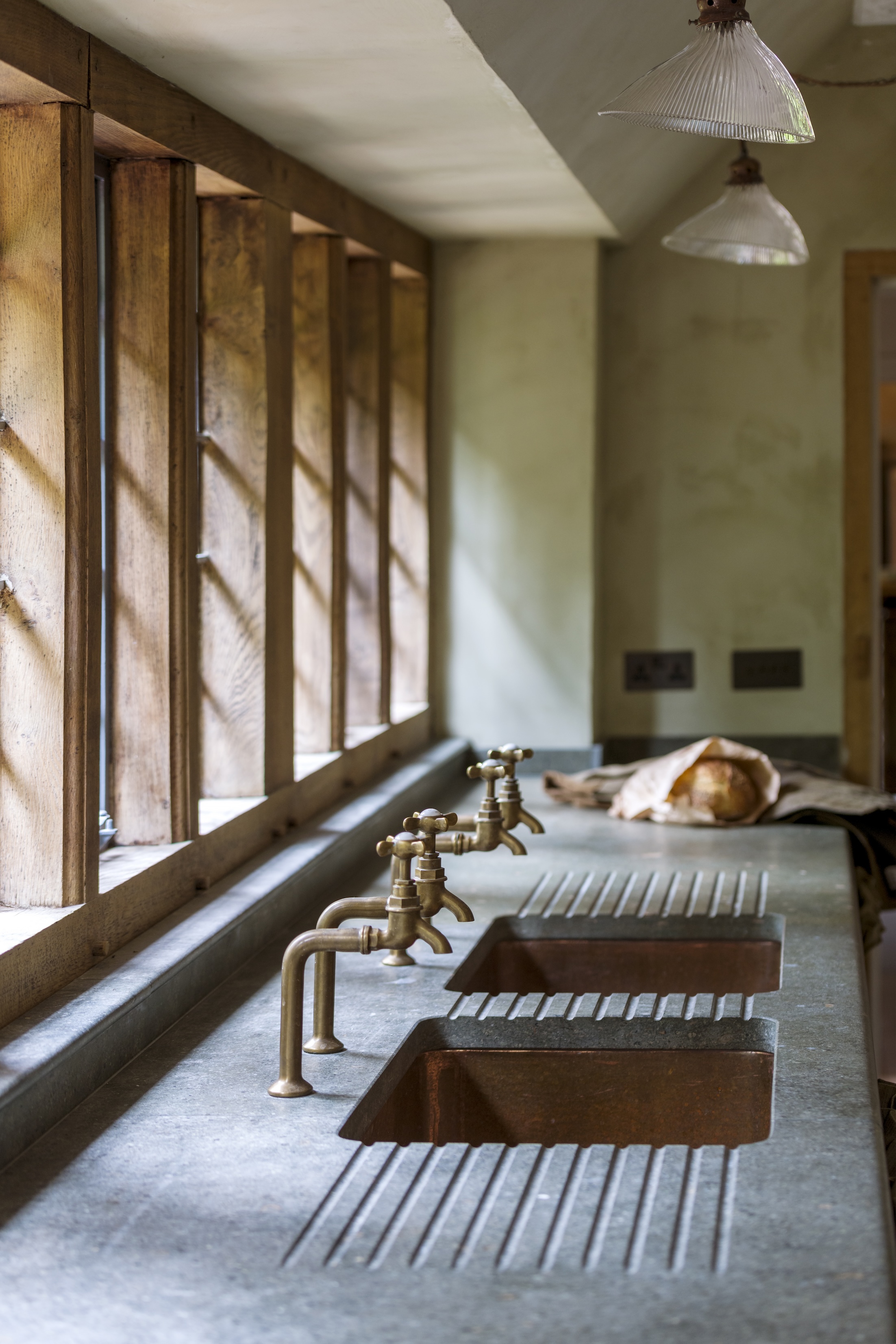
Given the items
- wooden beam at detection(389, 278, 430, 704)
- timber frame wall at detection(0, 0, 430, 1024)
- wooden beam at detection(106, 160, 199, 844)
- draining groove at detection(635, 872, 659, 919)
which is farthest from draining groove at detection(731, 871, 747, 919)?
wooden beam at detection(389, 278, 430, 704)

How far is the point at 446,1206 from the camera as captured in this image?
4.70ft

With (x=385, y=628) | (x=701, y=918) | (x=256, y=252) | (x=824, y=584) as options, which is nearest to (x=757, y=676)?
(x=824, y=584)

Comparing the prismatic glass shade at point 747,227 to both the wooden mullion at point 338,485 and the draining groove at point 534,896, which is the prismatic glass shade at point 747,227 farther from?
the draining groove at point 534,896

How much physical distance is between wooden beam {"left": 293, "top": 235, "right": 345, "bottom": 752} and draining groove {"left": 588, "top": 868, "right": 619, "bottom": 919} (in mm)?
709

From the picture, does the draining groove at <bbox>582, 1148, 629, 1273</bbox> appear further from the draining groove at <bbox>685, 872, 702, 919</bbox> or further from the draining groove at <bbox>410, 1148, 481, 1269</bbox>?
the draining groove at <bbox>685, 872, 702, 919</bbox>

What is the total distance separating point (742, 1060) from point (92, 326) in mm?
1302

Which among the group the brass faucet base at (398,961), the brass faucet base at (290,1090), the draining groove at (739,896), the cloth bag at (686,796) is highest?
the cloth bag at (686,796)

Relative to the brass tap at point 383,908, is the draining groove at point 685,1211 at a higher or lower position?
lower

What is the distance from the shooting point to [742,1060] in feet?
6.43

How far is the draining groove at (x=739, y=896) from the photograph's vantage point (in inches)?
104

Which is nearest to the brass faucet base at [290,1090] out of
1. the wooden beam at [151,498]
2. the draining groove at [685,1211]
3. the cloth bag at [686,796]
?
the draining groove at [685,1211]

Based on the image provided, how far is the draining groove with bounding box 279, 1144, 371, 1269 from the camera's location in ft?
4.44

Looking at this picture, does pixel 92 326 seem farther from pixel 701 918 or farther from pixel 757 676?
pixel 757 676

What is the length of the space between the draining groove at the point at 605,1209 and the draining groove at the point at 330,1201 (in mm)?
253
